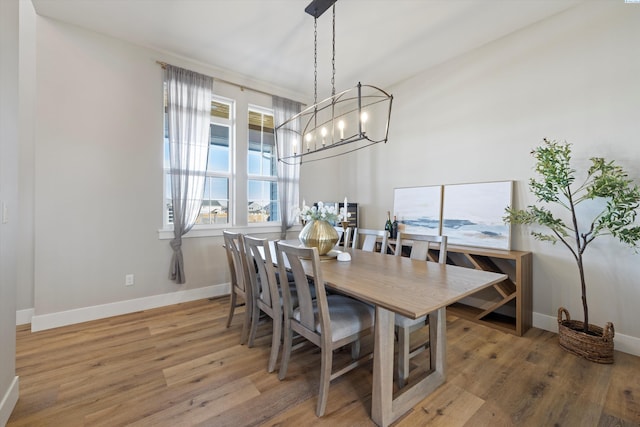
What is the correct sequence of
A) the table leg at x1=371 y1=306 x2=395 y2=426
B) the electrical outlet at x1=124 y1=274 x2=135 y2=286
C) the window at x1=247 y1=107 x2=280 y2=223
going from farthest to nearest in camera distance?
the window at x1=247 y1=107 x2=280 y2=223
the electrical outlet at x1=124 y1=274 x2=135 y2=286
the table leg at x1=371 y1=306 x2=395 y2=426

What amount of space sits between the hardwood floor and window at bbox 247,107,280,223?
1954mm

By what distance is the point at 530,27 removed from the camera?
2.74 metres

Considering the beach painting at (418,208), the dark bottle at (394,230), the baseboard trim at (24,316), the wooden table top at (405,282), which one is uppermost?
the beach painting at (418,208)

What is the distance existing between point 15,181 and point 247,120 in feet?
8.49

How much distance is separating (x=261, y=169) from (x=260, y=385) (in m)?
2.94

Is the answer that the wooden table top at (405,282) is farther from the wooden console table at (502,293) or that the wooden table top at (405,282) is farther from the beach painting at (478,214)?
the beach painting at (478,214)

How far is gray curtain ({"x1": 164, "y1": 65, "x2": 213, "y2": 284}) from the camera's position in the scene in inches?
127

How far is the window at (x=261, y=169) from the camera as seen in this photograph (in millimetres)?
3982

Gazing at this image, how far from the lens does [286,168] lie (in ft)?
13.5

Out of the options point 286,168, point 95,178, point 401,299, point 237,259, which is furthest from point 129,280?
point 401,299

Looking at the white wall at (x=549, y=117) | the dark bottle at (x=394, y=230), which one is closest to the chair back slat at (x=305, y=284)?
the dark bottle at (x=394, y=230)

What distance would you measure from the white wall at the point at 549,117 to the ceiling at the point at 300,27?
Result: 25 centimetres

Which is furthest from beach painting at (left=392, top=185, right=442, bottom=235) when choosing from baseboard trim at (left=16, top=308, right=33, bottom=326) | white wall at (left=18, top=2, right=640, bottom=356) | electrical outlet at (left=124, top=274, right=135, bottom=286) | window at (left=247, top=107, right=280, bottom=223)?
baseboard trim at (left=16, top=308, right=33, bottom=326)

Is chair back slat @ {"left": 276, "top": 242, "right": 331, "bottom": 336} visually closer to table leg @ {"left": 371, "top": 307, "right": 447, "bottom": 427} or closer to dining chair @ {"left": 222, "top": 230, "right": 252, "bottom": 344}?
table leg @ {"left": 371, "top": 307, "right": 447, "bottom": 427}
